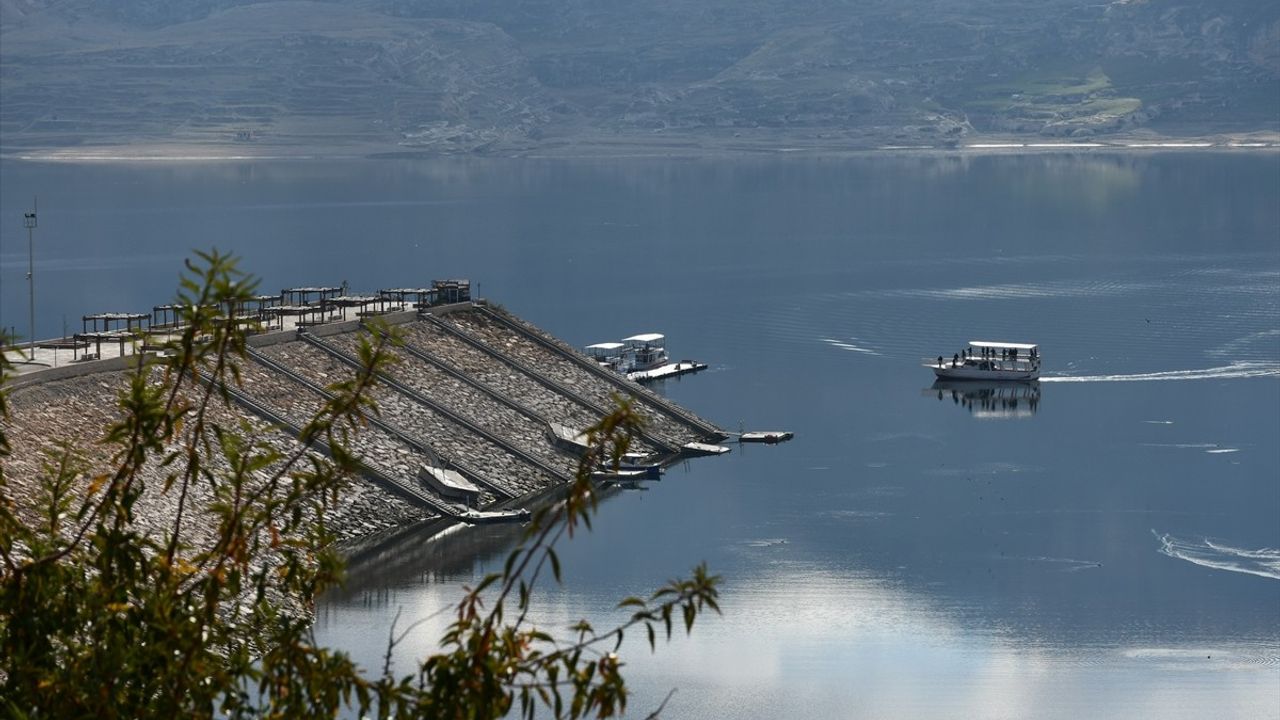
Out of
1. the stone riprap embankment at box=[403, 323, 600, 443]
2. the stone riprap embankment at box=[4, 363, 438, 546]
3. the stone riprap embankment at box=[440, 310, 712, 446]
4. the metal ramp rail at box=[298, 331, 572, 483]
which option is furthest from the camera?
the stone riprap embankment at box=[440, 310, 712, 446]

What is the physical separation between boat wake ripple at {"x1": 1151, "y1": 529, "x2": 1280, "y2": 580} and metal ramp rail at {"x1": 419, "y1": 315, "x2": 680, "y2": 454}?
1501cm

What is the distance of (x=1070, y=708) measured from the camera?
38.5m

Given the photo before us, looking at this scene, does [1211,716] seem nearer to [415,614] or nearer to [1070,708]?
[1070,708]

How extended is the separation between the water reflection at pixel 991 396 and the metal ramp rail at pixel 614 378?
12030mm

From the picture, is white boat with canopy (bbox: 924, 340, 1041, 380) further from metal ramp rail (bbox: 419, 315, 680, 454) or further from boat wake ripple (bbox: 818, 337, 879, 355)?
metal ramp rail (bbox: 419, 315, 680, 454)

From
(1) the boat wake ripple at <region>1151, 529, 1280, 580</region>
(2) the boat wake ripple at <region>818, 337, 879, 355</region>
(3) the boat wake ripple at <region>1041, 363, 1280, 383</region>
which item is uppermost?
(1) the boat wake ripple at <region>1151, 529, 1280, 580</region>

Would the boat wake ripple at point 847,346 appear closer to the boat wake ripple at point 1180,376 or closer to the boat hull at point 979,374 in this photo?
the boat hull at point 979,374

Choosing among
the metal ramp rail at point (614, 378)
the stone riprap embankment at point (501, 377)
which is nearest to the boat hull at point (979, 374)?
the metal ramp rail at point (614, 378)

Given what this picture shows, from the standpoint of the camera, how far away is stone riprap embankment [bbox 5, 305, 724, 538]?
47375 mm

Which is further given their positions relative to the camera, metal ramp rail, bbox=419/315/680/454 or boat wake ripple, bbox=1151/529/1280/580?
metal ramp rail, bbox=419/315/680/454

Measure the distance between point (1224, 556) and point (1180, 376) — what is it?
1198 inches

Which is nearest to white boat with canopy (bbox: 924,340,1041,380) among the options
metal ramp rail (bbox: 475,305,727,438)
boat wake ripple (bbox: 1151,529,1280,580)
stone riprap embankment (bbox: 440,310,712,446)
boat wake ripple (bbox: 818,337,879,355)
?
boat wake ripple (bbox: 818,337,879,355)

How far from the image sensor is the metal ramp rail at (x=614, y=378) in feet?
211

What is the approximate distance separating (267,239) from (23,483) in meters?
110
